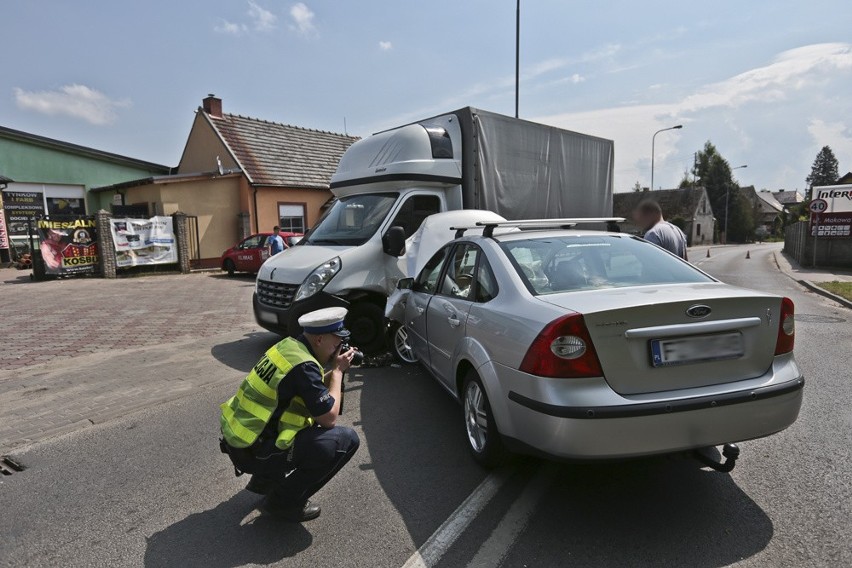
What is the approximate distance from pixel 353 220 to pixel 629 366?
16.5 feet

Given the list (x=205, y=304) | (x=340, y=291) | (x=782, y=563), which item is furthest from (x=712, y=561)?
(x=205, y=304)

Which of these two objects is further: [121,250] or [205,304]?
[121,250]

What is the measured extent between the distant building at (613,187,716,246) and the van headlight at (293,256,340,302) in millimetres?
58910

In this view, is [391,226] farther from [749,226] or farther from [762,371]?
[749,226]

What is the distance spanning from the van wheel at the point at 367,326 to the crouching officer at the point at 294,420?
3.38 metres

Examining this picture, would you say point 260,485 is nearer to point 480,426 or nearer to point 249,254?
point 480,426

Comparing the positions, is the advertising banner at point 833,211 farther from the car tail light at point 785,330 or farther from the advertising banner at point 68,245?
the advertising banner at point 68,245

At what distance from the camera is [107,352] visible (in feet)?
24.1

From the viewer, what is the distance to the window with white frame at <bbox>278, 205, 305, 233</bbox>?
2122cm

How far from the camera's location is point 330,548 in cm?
271

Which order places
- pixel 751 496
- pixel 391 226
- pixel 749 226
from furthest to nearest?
pixel 749 226 < pixel 391 226 < pixel 751 496

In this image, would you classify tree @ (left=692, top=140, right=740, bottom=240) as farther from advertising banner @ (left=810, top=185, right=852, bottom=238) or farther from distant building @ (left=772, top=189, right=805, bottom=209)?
distant building @ (left=772, top=189, right=805, bottom=209)

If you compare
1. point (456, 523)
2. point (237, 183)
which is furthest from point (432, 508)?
point (237, 183)

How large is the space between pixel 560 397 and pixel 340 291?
3897 mm
